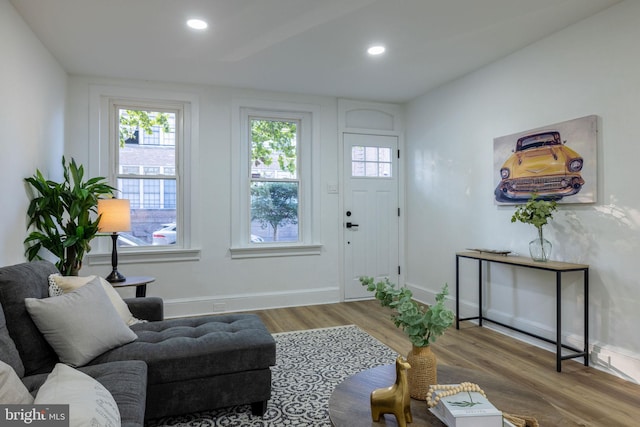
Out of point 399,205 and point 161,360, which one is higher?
point 399,205

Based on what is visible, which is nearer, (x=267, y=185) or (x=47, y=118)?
(x=47, y=118)

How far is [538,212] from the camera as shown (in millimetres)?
2953

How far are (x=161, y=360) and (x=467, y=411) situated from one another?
1.49m

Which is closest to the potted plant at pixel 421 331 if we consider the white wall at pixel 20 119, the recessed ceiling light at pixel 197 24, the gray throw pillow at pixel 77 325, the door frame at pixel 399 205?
the gray throw pillow at pixel 77 325

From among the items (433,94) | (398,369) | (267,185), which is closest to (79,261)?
(267,185)

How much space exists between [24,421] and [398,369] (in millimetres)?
1138

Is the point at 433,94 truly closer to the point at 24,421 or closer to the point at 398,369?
the point at 398,369

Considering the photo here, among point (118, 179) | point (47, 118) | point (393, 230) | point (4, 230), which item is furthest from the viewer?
point (393, 230)

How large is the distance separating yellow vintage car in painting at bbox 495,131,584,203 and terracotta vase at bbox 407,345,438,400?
2.22 metres

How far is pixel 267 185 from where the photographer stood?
4.61 m

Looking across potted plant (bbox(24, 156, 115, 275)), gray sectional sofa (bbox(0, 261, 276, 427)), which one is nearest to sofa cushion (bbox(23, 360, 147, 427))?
gray sectional sofa (bbox(0, 261, 276, 427))

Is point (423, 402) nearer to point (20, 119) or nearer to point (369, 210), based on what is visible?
point (20, 119)

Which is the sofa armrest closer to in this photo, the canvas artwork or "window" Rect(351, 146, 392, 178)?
"window" Rect(351, 146, 392, 178)

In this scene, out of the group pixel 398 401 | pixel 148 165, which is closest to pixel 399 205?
pixel 148 165
